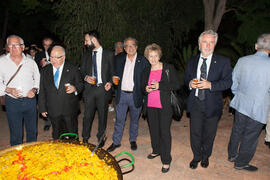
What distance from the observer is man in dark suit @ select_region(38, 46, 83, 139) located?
12.0 feet

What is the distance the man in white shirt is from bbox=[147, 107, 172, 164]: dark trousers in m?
1.98

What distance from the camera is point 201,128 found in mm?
3734

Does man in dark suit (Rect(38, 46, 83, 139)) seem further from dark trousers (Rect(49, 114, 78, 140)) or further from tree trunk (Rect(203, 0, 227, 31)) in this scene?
tree trunk (Rect(203, 0, 227, 31))

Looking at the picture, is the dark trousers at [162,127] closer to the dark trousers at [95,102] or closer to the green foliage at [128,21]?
the dark trousers at [95,102]

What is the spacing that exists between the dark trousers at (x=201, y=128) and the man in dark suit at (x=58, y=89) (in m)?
1.97

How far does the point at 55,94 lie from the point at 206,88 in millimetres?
2396

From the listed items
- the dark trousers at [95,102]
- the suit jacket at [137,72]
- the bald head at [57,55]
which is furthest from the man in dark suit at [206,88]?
the bald head at [57,55]

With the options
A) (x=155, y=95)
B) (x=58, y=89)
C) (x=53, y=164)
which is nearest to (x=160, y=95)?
(x=155, y=95)

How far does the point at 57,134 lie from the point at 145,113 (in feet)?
5.13

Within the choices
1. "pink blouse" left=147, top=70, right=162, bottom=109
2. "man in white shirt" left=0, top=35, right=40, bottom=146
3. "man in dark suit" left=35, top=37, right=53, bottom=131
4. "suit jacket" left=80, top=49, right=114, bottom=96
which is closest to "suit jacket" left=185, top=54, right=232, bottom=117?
"pink blouse" left=147, top=70, right=162, bottom=109

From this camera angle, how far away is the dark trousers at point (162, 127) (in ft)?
11.8

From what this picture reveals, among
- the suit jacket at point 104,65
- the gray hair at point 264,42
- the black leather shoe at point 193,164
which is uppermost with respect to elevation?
the gray hair at point 264,42

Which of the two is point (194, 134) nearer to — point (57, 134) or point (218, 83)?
point (218, 83)

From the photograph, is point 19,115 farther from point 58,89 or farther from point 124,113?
point 124,113
